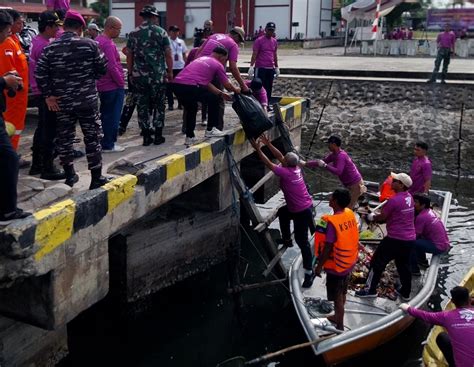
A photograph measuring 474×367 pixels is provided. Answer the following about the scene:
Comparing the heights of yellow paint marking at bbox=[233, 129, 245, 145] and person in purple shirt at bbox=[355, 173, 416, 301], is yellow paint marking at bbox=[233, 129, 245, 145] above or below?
above

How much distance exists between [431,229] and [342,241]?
7.47 feet

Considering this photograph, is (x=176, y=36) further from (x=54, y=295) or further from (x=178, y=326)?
(x=54, y=295)

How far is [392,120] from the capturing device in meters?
16.3

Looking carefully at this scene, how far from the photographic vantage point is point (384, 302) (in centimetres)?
693

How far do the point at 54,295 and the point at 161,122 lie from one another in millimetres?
3670

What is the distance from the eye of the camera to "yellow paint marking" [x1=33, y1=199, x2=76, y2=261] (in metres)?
4.56

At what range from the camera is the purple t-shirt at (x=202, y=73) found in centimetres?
767

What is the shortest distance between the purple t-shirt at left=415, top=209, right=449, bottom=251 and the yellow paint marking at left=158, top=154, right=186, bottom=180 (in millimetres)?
3332

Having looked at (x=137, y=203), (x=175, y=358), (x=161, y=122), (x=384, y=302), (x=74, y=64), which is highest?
(x=74, y=64)

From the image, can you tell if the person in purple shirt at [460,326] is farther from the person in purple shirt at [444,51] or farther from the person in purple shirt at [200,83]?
the person in purple shirt at [444,51]

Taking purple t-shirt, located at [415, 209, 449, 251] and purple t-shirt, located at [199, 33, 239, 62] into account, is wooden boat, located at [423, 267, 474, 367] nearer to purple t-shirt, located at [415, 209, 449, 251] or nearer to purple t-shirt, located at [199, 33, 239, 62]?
purple t-shirt, located at [415, 209, 449, 251]

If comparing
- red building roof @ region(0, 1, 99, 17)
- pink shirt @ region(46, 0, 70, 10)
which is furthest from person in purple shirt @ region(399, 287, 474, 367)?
red building roof @ region(0, 1, 99, 17)

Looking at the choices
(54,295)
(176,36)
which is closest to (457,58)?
(176,36)

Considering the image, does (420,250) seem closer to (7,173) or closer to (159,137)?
(159,137)
